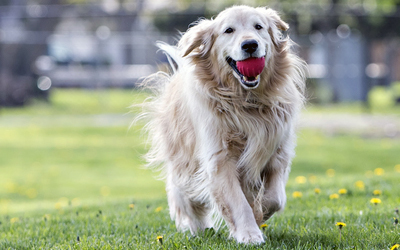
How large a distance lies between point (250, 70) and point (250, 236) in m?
1.22

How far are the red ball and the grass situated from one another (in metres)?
1.25

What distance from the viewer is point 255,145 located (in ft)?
13.5

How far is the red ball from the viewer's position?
4012 mm

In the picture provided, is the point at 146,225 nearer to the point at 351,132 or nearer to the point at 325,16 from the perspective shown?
the point at 351,132

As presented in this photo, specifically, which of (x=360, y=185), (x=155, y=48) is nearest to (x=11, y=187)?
(x=360, y=185)

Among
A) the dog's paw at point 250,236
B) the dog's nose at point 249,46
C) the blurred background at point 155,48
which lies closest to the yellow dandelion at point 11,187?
the dog's paw at point 250,236

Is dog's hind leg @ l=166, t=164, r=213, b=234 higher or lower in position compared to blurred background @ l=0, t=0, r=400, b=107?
lower

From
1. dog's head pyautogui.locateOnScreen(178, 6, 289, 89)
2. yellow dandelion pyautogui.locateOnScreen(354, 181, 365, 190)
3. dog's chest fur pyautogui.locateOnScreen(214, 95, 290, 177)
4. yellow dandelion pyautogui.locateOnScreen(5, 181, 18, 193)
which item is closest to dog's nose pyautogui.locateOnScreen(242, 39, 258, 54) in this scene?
dog's head pyautogui.locateOnScreen(178, 6, 289, 89)

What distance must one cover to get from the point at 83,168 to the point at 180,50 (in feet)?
25.3

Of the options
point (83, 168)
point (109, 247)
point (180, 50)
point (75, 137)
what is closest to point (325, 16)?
point (75, 137)

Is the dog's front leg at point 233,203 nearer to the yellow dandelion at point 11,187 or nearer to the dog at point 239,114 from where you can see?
the dog at point 239,114

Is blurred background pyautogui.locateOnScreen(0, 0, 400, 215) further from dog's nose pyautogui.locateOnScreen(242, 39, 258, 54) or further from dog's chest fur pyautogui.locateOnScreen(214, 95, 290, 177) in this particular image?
dog's nose pyautogui.locateOnScreen(242, 39, 258, 54)

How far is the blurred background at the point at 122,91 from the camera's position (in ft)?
37.3

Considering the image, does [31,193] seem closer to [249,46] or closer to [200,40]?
[200,40]
